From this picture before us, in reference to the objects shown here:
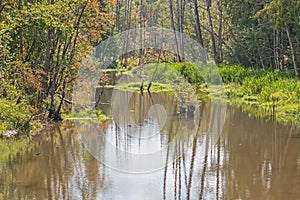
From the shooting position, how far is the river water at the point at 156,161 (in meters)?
7.16

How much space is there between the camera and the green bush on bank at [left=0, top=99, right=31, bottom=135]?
10.6m

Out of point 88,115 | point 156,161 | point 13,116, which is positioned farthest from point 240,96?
point 156,161

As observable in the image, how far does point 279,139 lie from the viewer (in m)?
10.7

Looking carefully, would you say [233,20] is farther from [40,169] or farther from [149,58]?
[40,169]

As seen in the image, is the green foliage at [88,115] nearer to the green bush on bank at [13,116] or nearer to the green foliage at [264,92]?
the green bush on bank at [13,116]

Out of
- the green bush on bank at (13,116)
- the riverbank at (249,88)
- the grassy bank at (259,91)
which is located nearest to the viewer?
the green bush on bank at (13,116)

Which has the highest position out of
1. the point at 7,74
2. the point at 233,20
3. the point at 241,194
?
the point at 233,20

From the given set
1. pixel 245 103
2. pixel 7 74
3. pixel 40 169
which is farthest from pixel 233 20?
pixel 40 169

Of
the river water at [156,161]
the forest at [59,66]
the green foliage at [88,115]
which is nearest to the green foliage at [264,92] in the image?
the forest at [59,66]

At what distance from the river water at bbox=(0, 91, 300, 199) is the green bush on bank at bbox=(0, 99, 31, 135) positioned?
0.53 m

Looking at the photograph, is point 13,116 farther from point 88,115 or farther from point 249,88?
point 249,88

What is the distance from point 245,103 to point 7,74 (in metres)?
9.08

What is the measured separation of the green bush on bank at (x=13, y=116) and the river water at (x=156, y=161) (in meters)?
0.53

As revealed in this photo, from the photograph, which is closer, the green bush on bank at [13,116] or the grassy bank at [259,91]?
the green bush on bank at [13,116]
